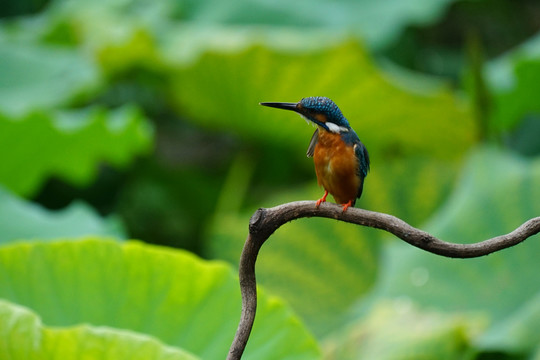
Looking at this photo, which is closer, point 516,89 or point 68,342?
point 68,342

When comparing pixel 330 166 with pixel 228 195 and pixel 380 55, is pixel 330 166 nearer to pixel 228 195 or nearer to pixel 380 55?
pixel 228 195

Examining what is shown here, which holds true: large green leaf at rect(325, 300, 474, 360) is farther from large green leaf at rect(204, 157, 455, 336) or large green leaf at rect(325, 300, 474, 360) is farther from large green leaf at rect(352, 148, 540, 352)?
large green leaf at rect(204, 157, 455, 336)

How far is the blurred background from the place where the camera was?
5.32 ft

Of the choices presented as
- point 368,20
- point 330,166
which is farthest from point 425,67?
point 330,166

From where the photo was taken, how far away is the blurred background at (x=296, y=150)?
162cm

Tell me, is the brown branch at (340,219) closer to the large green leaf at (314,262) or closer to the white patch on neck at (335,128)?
the white patch on neck at (335,128)

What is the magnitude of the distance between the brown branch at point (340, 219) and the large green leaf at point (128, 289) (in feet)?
1.90

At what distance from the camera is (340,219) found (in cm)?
43

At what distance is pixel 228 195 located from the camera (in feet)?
9.96

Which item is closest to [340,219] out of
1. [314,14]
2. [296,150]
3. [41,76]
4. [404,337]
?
[404,337]

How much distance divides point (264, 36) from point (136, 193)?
0.98 metres

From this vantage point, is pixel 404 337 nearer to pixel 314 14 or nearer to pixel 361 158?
pixel 361 158

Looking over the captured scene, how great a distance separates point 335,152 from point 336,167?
0.01 m

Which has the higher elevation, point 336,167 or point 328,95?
point 328,95
